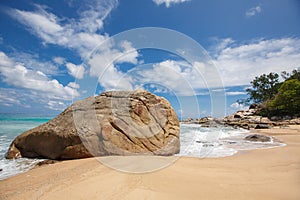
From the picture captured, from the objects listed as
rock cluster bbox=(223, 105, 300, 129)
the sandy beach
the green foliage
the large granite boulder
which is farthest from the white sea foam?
the green foliage

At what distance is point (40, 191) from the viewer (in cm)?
267

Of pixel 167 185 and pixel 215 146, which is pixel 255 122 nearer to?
pixel 215 146

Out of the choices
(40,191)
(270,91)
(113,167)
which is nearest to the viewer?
(40,191)

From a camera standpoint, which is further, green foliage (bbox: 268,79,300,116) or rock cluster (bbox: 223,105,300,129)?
green foliage (bbox: 268,79,300,116)

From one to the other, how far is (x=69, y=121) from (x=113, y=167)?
2963mm

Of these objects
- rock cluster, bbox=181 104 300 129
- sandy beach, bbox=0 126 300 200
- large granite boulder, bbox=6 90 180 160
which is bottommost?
rock cluster, bbox=181 104 300 129

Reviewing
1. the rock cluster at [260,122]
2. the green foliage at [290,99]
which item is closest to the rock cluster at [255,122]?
the rock cluster at [260,122]

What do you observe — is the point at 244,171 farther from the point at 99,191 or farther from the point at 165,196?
the point at 99,191

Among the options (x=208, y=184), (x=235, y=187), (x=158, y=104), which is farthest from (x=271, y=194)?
(x=158, y=104)

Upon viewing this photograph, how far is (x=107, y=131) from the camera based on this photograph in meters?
5.13

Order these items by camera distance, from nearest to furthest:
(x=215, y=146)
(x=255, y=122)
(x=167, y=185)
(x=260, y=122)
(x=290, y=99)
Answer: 1. (x=167, y=185)
2. (x=215, y=146)
3. (x=260, y=122)
4. (x=255, y=122)
5. (x=290, y=99)

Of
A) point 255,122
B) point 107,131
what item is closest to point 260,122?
point 255,122

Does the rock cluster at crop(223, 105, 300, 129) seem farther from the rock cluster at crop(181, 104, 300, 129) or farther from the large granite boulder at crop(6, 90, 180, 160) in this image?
the large granite boulder at crop(6, 90, 180, 160)

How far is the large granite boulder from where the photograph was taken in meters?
5.06
